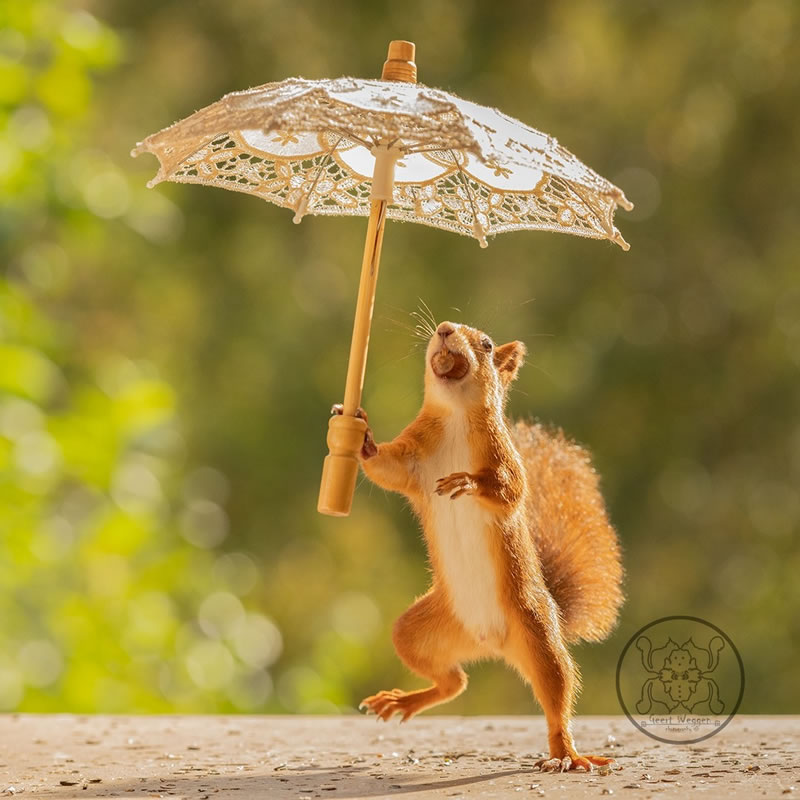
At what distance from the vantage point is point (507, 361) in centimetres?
242

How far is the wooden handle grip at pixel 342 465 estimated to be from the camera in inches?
88.9

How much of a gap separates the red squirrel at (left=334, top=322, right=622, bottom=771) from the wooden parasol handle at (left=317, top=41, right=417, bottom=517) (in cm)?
3

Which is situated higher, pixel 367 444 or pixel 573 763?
pixel 367 444

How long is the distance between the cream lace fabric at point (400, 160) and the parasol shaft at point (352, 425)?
178 mm

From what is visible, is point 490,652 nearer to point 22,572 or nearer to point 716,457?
point 22,572

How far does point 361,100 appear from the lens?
2.05 metres

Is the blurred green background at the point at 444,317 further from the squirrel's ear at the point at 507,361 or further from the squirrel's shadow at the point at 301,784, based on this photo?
the squirrel's ear at the point at 507,361

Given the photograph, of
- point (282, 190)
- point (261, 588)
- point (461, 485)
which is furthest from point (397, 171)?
point (261, 588)

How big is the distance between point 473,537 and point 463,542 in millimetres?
24

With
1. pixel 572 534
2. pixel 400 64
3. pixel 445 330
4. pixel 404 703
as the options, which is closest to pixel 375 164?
pixel 400 64

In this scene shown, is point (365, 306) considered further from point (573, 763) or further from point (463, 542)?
point (573, 763)

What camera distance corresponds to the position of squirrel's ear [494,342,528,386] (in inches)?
95.1

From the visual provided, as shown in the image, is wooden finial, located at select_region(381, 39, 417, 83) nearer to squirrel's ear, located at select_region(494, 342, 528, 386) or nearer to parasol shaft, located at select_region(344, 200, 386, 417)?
parasol shaft, located at select_region(344, 200, 386, 417)

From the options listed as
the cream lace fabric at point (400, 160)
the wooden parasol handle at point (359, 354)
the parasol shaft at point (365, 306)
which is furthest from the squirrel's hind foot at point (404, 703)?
the cream lace fabric at point (400, 160)
